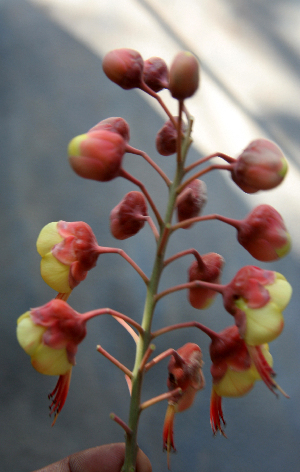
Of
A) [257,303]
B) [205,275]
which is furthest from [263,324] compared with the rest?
[205,275]

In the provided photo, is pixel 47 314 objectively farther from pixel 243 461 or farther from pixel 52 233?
pixel 243 461

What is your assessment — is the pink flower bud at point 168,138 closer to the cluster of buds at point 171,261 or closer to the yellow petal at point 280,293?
the cluster of buds at point 171,261

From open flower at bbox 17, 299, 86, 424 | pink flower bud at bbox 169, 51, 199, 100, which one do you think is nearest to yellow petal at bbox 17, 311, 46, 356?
open flower at bbox 17, 299, 86, 424

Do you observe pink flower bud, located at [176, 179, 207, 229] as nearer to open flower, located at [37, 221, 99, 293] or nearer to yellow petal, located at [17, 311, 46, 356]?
open flower, located at [37, 221, 99, 293]

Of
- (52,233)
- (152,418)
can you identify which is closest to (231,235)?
(152,418)

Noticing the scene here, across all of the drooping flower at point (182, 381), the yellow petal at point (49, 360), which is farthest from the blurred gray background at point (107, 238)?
the yellow petal at point (49, 360)

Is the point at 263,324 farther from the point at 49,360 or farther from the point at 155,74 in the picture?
the point at 155,74
